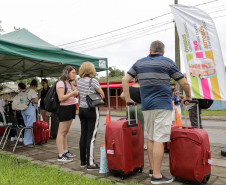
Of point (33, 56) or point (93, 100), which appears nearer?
point (93, 100)

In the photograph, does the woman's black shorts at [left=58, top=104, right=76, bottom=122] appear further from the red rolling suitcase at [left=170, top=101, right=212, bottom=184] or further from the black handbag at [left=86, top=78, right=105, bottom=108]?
the red rolling suitcase at [left=170, top=101, right=212, bottom=184]

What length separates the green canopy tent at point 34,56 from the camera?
504cm

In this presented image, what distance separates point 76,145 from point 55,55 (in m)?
2.48

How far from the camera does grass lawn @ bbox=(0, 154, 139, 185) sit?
3311 mm

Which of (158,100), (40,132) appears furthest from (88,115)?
(40,132)

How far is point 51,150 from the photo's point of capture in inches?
224

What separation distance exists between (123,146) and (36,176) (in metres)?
1.48

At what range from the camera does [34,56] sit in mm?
5312

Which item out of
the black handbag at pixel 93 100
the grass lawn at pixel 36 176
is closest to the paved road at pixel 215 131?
the black handbag at pixel 93 100

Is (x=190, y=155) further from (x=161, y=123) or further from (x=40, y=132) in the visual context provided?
(x=40, y=132)

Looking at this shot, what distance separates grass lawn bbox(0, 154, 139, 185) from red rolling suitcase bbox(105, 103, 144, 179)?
0.27 m

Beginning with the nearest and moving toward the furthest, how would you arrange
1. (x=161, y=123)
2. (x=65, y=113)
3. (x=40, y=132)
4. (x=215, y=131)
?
1. (x=161, y=123)
2. (x=65, y=113)
3. (x=40, y=132)
4. (x=215, y=131)

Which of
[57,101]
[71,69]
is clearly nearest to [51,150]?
[57,101]

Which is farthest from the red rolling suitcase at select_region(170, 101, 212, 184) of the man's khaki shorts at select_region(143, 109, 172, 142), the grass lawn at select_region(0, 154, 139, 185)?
the grass lawn at select_region(0, 154, 139, 185)
